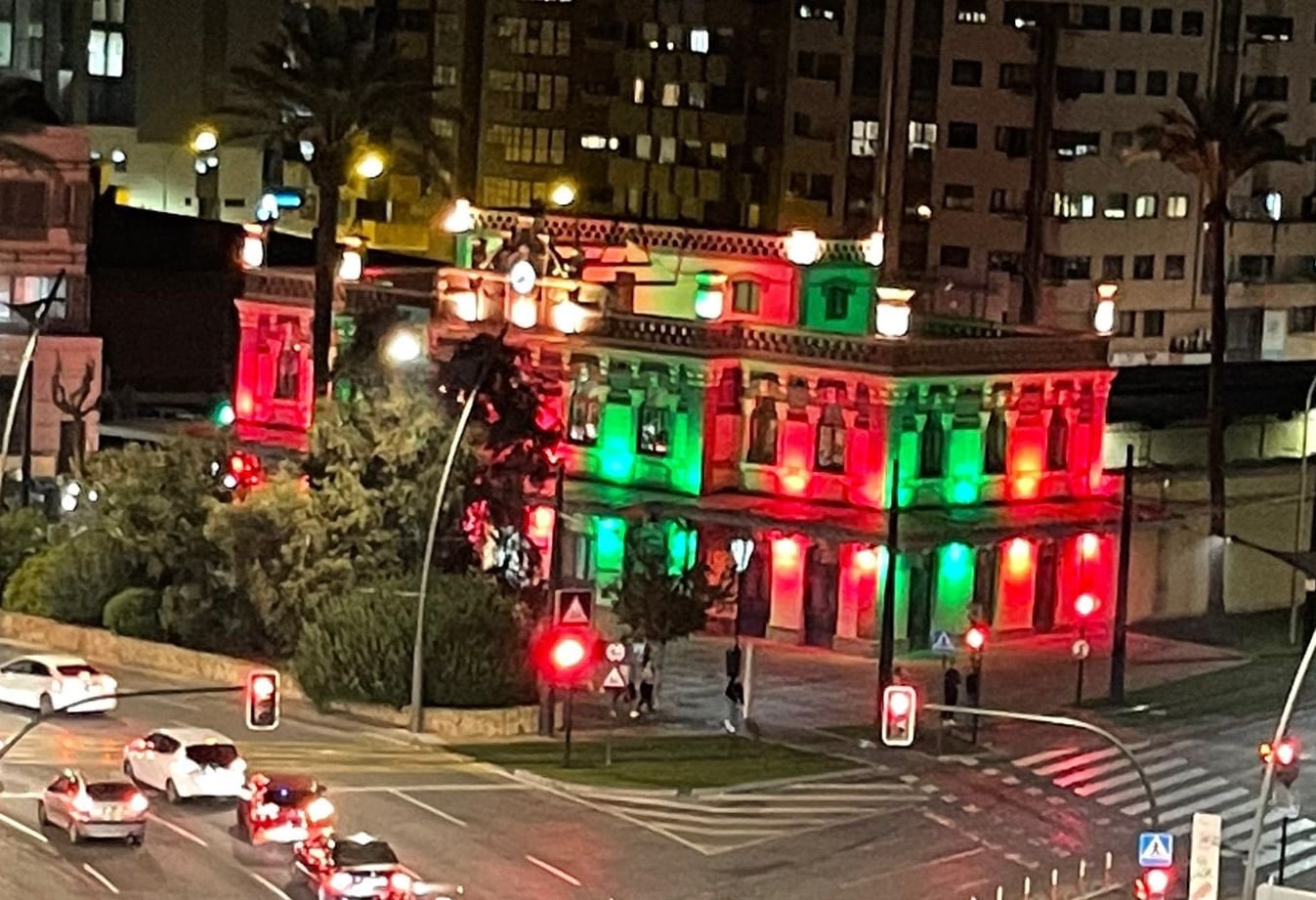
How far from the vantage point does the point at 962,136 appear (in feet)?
413

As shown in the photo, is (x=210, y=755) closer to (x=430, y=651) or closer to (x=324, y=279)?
(x=430, y=651)

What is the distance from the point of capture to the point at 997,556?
84.1 metres

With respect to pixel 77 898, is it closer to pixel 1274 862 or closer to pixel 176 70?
pixel 1274 862

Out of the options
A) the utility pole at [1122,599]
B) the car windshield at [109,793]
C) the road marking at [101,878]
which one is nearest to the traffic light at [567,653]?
the car windshield at [109,793]

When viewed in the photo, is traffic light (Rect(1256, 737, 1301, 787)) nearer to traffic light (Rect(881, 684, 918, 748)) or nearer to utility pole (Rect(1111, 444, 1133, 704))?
traffic light (Rect(881, 684, 918, 748))

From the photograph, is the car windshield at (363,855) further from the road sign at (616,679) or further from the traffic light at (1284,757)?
A: the traffic light at (1284,757)

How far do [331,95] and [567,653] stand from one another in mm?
25393

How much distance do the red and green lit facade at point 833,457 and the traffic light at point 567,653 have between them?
18007 millimetres

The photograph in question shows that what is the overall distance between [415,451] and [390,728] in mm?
7429

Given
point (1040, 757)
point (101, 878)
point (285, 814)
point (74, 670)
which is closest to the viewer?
point (101, 878)

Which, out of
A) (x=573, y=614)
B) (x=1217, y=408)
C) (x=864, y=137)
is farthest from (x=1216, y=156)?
(x=864, y=137)

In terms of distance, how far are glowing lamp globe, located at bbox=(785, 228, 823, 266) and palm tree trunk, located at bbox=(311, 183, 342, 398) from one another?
1579cm

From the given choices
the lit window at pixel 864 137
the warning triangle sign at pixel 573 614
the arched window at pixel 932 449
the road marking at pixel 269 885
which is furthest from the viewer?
the lit window at pixel 864 137

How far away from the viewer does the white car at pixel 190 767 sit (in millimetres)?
59656
